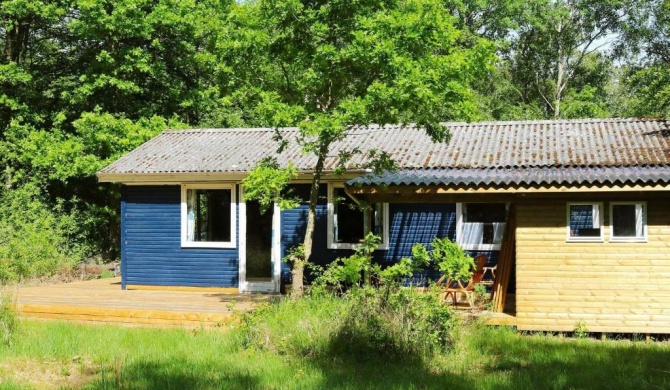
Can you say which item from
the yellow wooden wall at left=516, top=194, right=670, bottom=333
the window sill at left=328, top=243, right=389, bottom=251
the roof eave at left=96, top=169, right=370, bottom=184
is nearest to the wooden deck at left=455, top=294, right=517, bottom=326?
the yellow wooden wall at left=516, top=194, right=670, bottom=333

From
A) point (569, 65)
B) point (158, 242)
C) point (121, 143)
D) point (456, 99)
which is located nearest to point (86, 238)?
point (121, 143)

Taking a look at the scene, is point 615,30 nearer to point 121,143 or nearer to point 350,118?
point 121,143

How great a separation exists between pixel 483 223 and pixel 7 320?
8512 mm

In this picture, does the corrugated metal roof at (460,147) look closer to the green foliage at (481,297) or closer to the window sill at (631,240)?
the window sill at (631,240)

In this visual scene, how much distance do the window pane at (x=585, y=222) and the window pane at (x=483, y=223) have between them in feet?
6.43

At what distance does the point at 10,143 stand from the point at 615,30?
25839mm

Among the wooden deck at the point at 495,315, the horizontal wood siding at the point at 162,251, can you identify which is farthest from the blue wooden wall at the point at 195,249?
the wooden deck at the point at 495,315

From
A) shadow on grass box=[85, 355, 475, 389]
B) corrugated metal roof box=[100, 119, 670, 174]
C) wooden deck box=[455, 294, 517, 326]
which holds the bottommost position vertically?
shadow on grass box=[85, 355, 475, 389]

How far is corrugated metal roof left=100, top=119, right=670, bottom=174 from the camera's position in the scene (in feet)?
41.4

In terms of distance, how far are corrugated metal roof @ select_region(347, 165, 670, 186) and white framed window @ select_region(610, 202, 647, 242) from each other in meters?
0.52

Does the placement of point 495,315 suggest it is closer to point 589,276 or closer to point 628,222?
point 589,276

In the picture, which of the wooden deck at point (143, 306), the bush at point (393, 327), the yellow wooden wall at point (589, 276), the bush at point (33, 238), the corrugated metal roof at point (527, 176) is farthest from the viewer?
the bush at point (33, 238)

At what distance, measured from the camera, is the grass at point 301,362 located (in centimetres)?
768

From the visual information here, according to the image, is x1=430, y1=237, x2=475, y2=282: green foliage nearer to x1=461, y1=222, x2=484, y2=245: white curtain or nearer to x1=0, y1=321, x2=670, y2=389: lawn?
x1=0, y1=321, x2=670, y2=389: lawn
